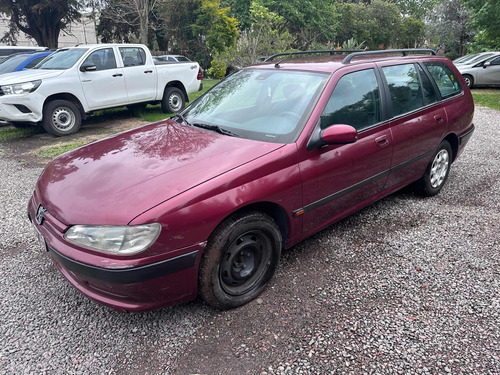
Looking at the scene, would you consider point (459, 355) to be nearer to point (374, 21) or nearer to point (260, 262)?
point (260, 262)

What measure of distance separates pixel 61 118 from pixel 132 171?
6.25 meters

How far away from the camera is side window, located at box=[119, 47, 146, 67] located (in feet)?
28.6

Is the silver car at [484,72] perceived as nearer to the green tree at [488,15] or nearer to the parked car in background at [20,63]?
the green tree at [488,15]

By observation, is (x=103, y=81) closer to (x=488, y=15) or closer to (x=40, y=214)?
(x=40, y=214)

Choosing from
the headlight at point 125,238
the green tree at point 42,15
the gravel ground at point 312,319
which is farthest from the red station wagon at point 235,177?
the green tree at point 42,15

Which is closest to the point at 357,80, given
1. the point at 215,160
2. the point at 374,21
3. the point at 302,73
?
the point at 302,73

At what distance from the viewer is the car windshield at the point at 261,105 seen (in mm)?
2930

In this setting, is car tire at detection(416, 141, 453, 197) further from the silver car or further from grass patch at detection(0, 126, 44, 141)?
the silver car

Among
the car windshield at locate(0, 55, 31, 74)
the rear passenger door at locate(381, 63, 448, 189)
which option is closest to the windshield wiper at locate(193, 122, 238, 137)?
the rear passenger door at locate(381, 63, 448, 189)

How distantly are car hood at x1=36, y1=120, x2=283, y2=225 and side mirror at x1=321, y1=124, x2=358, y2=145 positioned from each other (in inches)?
15.9

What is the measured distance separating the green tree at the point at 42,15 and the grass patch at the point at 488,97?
21.3 m

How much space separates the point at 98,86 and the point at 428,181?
6924mm

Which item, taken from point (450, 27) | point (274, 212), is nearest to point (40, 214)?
point (274, 212)

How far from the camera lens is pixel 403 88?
3.78 meters
